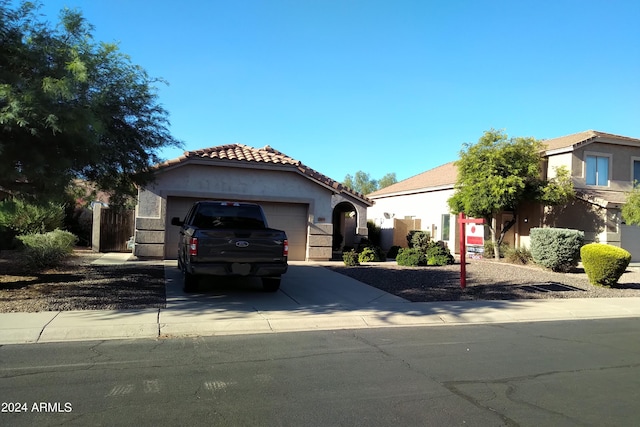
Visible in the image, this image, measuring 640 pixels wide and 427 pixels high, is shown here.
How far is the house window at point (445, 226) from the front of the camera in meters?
24.8

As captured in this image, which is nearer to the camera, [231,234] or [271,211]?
[231,234]

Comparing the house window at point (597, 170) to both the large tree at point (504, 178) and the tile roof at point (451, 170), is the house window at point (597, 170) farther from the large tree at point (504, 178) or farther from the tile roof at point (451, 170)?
the large tree at point (504, 178)

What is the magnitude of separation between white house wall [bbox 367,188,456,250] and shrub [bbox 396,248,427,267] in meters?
6.79

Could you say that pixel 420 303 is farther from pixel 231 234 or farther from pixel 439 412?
pixel 439 412

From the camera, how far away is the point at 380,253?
19.4 m

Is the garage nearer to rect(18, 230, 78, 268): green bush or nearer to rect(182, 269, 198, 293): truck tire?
rect(18, 230, 78, 268): green bush

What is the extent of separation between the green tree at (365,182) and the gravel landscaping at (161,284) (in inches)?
2132

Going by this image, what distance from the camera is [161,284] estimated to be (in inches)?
448

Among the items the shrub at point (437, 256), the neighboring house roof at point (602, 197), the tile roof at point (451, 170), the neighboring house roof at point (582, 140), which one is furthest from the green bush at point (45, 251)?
the neighboring house roof at point (602, 197)

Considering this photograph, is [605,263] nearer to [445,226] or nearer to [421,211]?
[445,226]

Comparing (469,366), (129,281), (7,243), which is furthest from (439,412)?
(7,243)

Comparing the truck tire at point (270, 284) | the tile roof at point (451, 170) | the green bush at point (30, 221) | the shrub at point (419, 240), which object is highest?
the tile roof at point (451, 170)

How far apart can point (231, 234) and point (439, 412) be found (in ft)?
20.0

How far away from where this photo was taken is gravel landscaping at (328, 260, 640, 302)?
38.7 ft
